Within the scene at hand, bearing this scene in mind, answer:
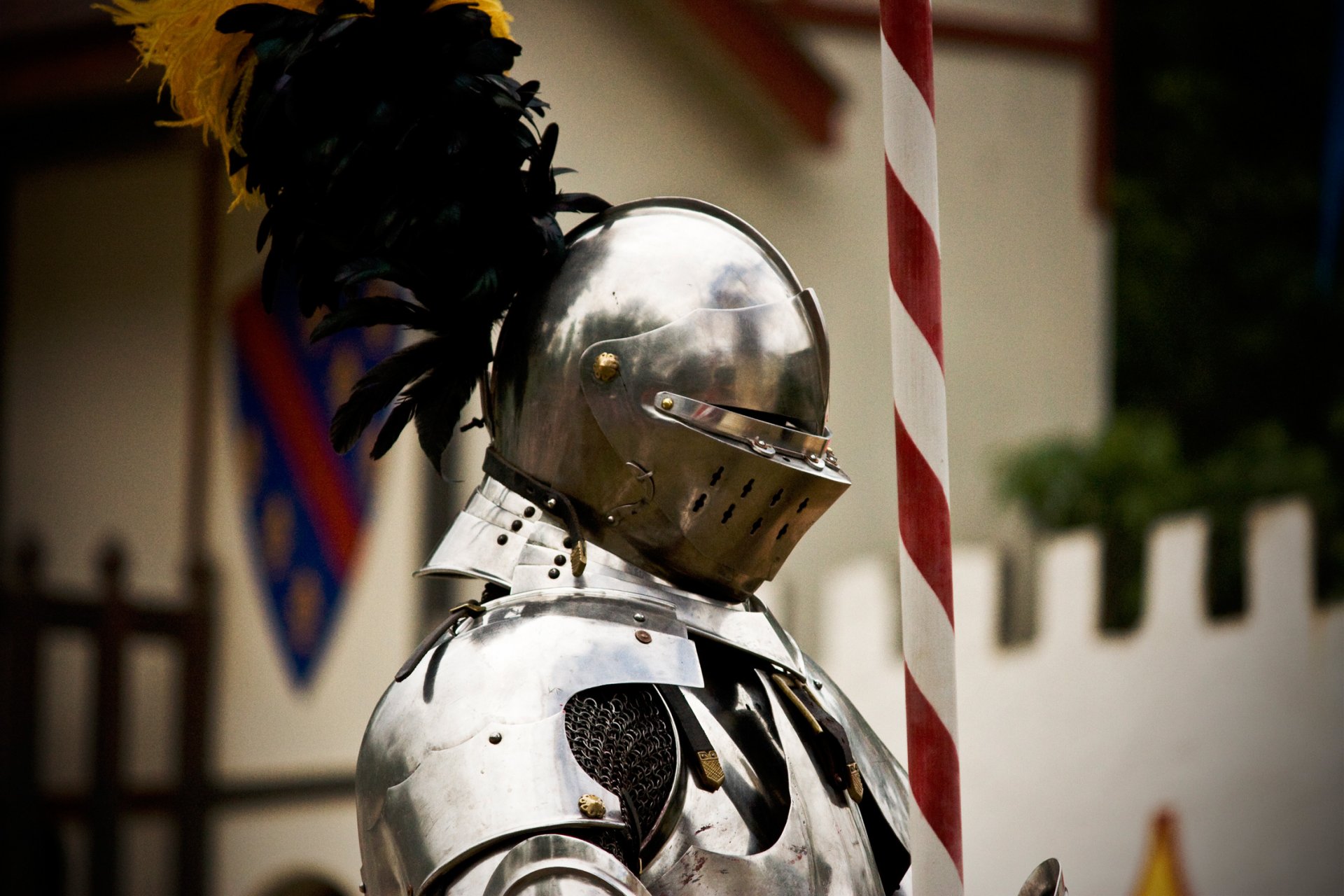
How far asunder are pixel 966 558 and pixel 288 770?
2.72 meters

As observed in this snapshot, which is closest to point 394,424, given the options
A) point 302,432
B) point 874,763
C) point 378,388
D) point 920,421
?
point 378,388

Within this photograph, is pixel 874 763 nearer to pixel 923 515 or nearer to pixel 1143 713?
pixel 923 515

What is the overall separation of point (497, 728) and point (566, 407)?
501 millimetres

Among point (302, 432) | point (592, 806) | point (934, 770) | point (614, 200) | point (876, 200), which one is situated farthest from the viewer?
point (876, 200)

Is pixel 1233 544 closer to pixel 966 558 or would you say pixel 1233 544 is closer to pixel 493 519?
pixel 966 558

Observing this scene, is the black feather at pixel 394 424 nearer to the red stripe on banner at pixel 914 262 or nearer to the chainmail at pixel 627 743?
the chainmail at pixel 627 743

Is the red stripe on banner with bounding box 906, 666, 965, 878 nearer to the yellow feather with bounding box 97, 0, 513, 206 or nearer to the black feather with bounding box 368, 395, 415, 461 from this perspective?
the black feather with bounding box 368, 395, 415, 461

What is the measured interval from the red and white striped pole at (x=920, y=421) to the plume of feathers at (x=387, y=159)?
20.5 inches

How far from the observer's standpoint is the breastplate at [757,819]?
2.14 metres

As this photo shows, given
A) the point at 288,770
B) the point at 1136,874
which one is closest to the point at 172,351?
the point at 288,770

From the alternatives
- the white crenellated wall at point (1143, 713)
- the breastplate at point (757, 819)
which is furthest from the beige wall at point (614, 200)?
the breastplate at point (757, 819)

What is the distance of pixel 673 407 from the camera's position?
2363 mm

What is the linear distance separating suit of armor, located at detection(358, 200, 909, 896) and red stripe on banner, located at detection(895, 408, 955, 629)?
0.72 feet

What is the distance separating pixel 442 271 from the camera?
94.8 inches
